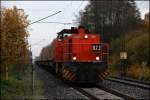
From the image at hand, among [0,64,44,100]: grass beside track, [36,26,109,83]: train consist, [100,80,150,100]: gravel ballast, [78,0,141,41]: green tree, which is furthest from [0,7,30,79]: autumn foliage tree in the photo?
[78,0,141,41]: green tree

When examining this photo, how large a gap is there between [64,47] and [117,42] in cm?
4047

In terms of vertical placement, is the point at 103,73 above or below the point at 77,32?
below

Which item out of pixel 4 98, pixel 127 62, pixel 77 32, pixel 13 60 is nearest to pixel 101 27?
pixel 127 62

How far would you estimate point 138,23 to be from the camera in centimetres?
7869

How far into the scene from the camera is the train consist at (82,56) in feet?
90.4

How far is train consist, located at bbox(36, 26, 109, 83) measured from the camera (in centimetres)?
2756

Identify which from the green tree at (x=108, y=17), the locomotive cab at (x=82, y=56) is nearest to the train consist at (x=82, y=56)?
the locomotive cab at (x=82, y=56)

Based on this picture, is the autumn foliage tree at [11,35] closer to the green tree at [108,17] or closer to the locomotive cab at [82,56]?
the locomotive cab at [82,56]

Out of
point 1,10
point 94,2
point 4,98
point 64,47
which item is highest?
point 94,2

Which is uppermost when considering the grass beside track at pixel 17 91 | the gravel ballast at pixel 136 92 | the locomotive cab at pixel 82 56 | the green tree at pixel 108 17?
the green tree at pixel 108 17

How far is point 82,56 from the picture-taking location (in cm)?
2934

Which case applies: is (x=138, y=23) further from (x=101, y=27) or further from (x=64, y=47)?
(x=64, y=47)

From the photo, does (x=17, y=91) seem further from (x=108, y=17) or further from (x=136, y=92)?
(x=108, y=17)

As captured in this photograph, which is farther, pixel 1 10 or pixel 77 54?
pixel 77 54
